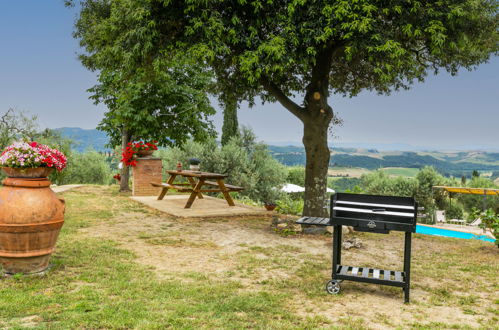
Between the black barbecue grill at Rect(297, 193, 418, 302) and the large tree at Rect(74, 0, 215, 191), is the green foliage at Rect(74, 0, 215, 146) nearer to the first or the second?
the large tree at Rect(74, 0, 215, 191)

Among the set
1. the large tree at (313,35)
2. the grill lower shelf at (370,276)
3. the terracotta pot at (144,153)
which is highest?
the large tree at (313,35)

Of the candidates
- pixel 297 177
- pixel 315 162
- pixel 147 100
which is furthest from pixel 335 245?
pixel 297 177

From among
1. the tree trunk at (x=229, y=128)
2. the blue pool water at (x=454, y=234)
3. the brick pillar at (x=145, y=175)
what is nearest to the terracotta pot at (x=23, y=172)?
the blue pool water at (x=454, y=234)

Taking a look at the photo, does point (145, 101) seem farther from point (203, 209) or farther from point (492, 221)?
point (492, 221)

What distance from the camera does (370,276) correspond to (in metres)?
4.44

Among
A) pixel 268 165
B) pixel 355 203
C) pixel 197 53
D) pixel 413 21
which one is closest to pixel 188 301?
pixel 355 203

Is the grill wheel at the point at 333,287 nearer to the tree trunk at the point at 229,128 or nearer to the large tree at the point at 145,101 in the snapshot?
the large tree at the point at 145,101

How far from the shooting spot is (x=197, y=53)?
6.88 meters

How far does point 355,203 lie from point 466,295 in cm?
160

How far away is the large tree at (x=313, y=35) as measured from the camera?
262 inches

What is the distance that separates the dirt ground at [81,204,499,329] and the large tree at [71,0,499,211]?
1.79 metres

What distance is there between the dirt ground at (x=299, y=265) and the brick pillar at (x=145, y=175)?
15.1 ft

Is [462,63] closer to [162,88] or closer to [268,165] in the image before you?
[162,88]

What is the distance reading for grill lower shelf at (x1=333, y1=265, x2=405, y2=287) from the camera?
4.29 m
